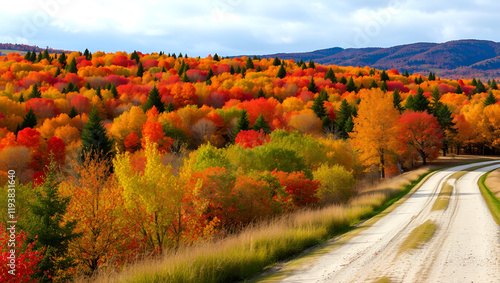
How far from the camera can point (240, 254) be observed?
446 inches

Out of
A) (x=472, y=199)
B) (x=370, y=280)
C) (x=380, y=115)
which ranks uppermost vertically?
(x=380, y=115)

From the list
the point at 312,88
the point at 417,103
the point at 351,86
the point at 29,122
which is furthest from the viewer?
the point at 351,86

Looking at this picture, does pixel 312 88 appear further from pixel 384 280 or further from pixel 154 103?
pixel 384 280

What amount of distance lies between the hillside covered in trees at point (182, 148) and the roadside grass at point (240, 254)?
8.02 feet

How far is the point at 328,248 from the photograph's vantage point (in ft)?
45.2

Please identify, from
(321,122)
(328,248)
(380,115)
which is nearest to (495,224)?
(328,248)

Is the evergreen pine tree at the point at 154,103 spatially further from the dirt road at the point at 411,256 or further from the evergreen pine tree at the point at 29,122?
the dirt road at the point at 411,256

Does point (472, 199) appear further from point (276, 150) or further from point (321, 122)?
point (321, 122)

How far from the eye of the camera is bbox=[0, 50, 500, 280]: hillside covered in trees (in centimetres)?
1420

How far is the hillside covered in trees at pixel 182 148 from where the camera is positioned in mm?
14203

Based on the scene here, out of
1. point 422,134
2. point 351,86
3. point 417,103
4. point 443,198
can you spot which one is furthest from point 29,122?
point 351,86

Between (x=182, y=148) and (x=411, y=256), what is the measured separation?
53635 millimetres

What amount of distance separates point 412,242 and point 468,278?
4.36 m

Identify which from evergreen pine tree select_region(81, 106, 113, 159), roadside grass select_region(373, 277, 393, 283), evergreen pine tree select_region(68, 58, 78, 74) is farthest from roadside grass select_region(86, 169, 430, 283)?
evergreen pine tree select_region(68, 58, 78, 74)
